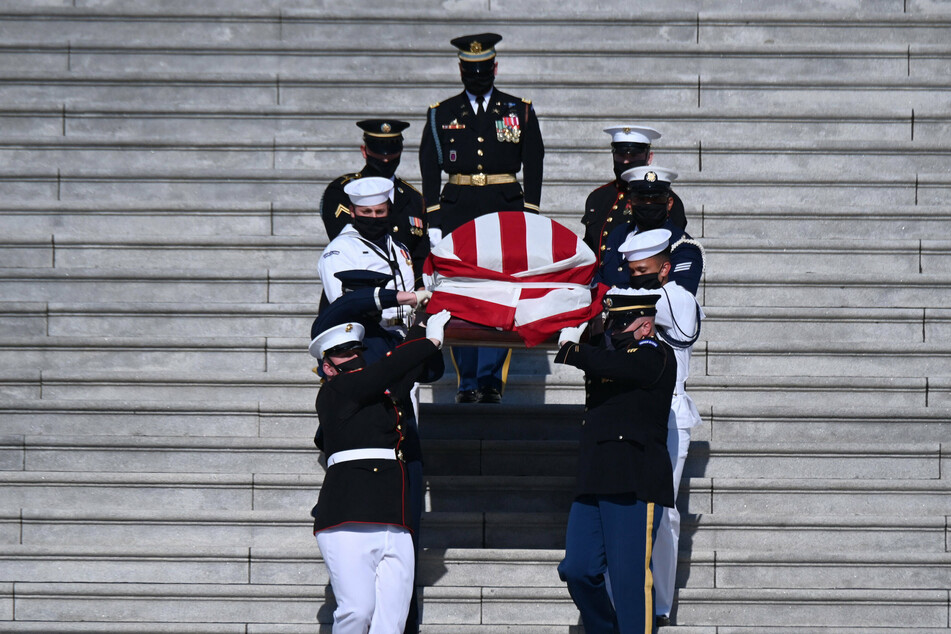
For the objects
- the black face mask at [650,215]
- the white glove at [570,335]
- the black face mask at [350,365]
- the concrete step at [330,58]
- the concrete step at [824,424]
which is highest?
the concrete step at [330,58]

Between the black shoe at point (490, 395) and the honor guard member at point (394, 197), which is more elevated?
the honor guard member at point (394, 197)

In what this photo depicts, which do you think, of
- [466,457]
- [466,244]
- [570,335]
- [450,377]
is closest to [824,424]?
[466,457]

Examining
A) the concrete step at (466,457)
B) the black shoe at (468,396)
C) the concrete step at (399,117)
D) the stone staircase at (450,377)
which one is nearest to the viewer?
the stone staircase at (450,377)

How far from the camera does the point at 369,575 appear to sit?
6609mm

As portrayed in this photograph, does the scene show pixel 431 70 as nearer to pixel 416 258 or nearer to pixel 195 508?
pixel 416 258

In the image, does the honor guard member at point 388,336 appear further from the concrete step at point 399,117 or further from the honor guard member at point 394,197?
the concrete step at point 399,117

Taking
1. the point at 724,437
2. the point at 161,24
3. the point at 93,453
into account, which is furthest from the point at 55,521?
the point at 161,24

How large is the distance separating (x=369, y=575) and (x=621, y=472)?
1.23m

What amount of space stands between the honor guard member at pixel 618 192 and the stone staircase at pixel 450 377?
1.22 m

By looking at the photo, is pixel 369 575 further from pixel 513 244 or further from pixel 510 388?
pixel 510 388

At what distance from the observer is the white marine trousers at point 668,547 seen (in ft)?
23.7

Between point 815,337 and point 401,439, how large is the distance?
3777 millimetres

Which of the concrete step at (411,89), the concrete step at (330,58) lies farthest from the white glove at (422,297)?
the concrete step at (330,58)

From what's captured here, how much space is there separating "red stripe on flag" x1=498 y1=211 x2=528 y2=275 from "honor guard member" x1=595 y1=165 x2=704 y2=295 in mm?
499
